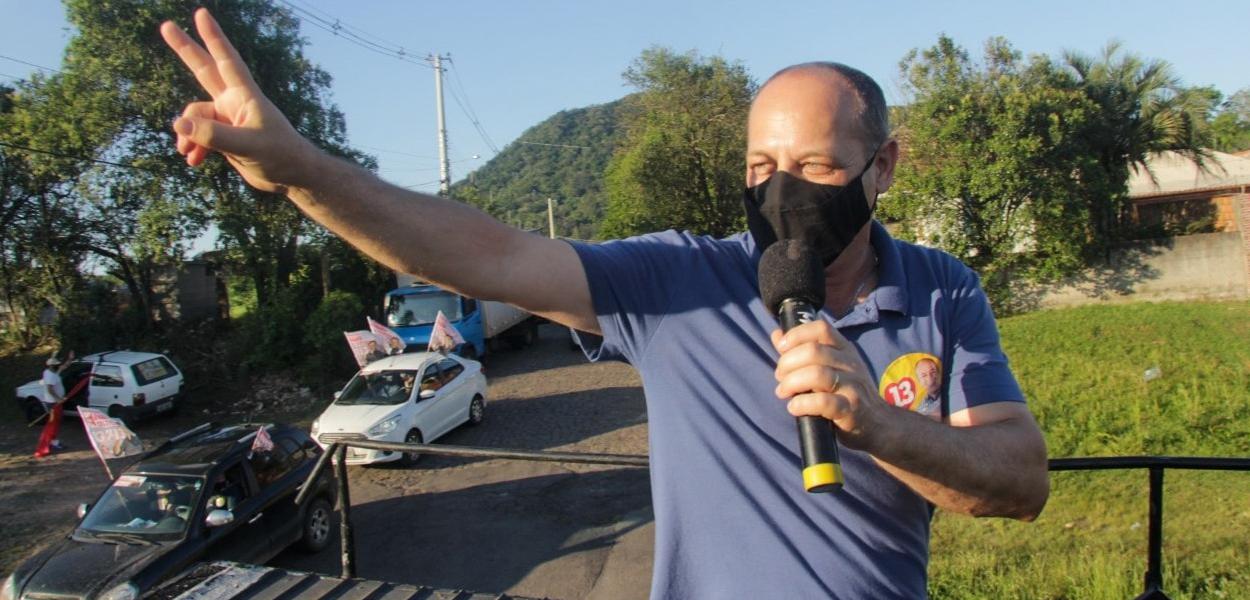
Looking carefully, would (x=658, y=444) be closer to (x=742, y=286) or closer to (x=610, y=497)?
(x=742, y=286)

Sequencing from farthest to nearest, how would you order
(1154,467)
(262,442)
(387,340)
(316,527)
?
(387,340)
(316,527)
(262,442)
(1154,467)

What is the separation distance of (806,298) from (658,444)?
48 cm

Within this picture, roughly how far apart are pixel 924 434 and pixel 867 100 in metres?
0.77

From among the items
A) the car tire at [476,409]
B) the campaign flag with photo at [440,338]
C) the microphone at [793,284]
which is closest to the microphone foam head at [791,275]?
the microphone at [793,284]

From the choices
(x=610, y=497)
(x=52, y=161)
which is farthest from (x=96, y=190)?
(x=610, y=497)

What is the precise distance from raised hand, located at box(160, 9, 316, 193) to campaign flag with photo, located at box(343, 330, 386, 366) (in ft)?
47.1

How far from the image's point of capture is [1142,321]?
52.3ft

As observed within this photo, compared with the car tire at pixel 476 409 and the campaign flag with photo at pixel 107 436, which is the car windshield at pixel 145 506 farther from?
the car tire at pixel 476 409

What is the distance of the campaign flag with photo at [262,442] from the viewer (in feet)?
28.6

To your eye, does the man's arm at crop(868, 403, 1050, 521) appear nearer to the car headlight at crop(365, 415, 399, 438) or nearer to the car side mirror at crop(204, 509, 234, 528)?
the car side mirror at crop(204, 509, 234, 528)

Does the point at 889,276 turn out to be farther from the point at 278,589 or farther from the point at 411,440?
the point at 411,440

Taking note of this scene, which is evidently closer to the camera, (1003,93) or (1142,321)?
(1142,321)

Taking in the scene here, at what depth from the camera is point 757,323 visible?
170 cm

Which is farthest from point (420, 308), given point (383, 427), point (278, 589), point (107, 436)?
point (278, 589)
